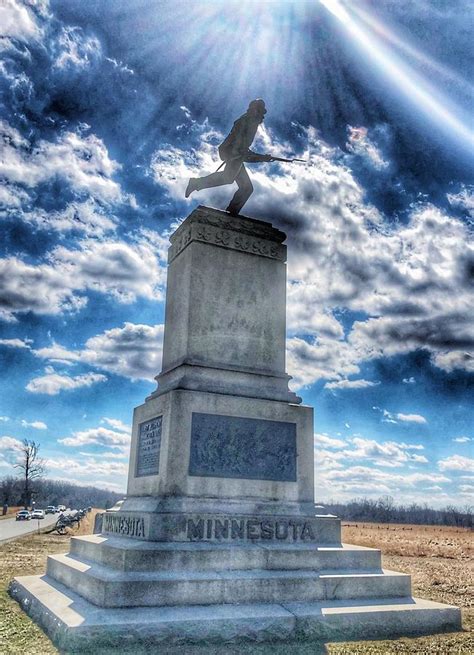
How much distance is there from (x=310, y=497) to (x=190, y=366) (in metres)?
2.65

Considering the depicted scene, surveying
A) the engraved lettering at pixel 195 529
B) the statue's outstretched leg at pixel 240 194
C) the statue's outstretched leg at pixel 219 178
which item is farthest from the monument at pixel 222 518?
the statue's outstretched leg at pixel 219 178

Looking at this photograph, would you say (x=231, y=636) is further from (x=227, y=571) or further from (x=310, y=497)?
(x=310, y=497)

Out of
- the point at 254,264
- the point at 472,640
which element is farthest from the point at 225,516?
the point at 254,264

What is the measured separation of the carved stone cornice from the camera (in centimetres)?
952

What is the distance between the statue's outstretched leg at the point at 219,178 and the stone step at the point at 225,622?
663 cm

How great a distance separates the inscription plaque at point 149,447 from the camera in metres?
8.43

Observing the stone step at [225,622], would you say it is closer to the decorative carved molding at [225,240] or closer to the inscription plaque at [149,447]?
the inscription plaque at [149,447]

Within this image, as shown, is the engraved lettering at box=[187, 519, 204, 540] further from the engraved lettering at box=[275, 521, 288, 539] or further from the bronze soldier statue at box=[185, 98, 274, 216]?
the bronze soldier statue at box=[185, 98, 274, 216]

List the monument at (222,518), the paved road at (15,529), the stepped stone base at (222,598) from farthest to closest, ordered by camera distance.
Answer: the paved road at (15,529) < the monument at (222,518) < the stepped stone base at (222,598)

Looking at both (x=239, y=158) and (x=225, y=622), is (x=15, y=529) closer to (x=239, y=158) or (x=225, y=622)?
(x=239, y=158)

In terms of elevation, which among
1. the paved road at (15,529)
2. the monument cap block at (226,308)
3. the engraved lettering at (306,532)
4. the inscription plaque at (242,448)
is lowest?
the paved road at (15,529)

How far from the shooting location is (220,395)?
841cm

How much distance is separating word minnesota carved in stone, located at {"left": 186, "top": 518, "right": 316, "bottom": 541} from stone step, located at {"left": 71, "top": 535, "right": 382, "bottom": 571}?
16 cm

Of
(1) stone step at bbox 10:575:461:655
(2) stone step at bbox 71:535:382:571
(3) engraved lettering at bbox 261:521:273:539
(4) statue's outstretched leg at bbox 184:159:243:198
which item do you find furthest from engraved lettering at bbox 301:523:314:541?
(4) statue's outstretched leg at bbox 184:159:243:198
